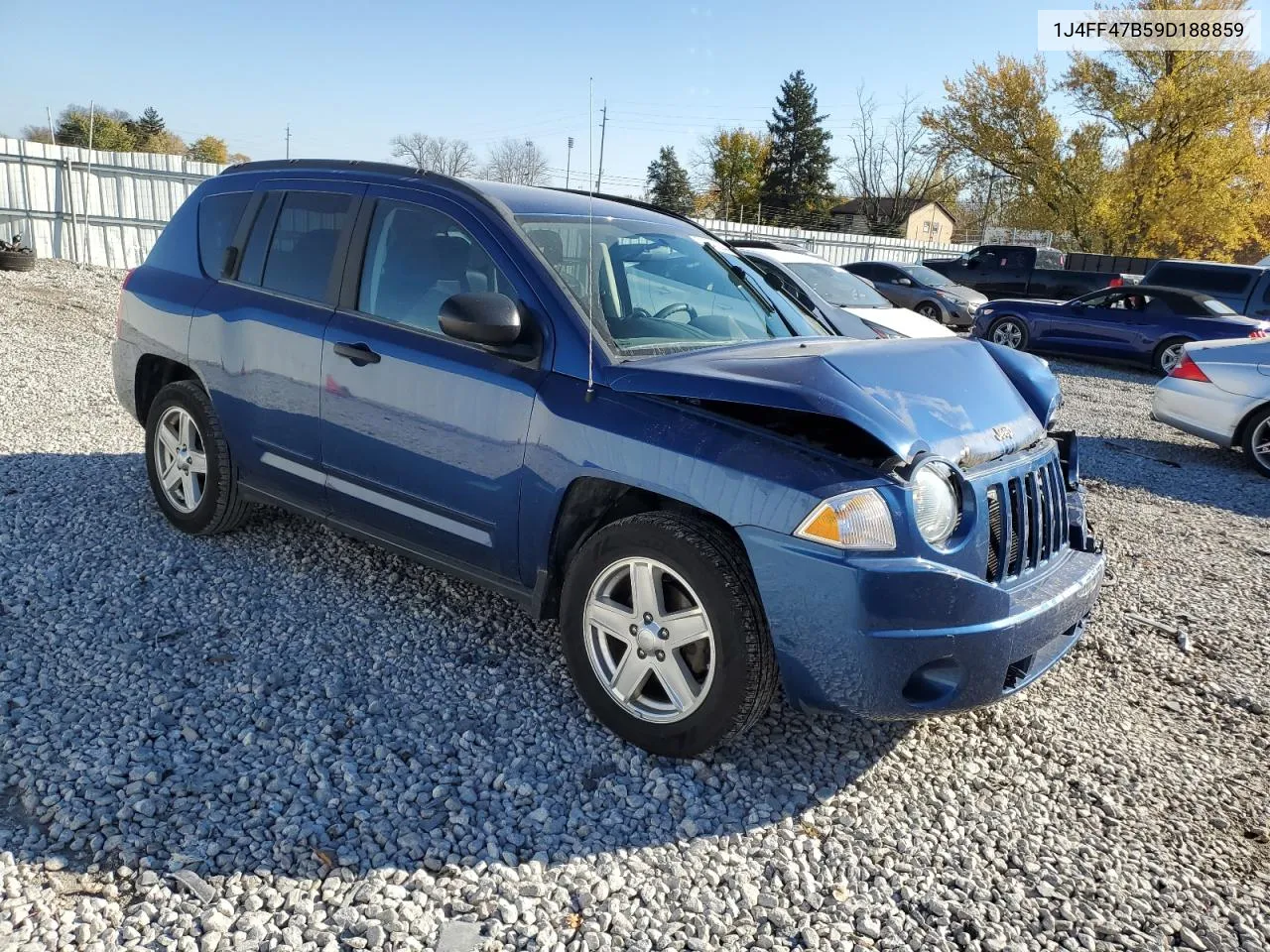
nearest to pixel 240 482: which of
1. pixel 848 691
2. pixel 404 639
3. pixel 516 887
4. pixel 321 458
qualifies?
pixel 321 458

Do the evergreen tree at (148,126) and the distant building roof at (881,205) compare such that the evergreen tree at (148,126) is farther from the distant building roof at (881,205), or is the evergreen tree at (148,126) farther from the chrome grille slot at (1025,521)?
the chrome grille slot at (1025,521)

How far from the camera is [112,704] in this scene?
3268 mm

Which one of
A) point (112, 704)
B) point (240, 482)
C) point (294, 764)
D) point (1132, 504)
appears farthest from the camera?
point (1132, 504)

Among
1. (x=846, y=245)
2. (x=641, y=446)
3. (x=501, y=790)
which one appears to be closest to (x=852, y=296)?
(x=641, y=446)

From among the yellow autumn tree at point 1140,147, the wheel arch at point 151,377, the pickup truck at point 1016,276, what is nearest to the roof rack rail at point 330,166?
the wheel arch at point 151,377

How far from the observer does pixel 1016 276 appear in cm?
2256

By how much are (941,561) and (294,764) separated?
2.10m

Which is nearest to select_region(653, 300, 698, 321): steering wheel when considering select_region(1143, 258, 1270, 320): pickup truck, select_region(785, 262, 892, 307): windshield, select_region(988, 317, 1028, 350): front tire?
select_region(785, 262, 892, 307): windshield

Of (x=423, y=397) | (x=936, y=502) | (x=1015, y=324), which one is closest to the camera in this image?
(x=936, y=502)

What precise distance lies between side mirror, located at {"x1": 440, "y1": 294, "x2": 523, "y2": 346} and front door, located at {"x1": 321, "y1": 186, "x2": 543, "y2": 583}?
149mm

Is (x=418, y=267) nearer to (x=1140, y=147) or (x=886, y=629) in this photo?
(x=886, y=629)

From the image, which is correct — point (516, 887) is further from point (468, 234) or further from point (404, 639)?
point (468, 234)

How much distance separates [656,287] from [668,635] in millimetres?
1515

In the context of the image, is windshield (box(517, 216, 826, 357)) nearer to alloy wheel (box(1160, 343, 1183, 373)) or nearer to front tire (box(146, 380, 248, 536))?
front tire (box(146, 380, 248, 536))
